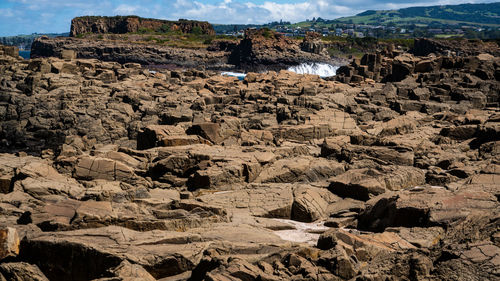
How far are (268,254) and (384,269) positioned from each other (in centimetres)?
266

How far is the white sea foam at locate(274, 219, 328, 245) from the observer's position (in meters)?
12.7

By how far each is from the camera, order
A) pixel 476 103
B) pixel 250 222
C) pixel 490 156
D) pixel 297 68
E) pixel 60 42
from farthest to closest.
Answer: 1. pixel 60 42
2. pixel 297 68
3. pixel 476 103
4. pixel 490 156
5. pixel 250 222

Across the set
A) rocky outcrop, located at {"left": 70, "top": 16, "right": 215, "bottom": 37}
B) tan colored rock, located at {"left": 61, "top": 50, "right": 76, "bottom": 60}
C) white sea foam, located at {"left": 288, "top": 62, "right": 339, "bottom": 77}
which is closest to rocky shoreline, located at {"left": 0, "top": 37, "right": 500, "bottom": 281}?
tan colored rock, located at {"left": 61, "top": 50, "right": 76, "bottom": 60}

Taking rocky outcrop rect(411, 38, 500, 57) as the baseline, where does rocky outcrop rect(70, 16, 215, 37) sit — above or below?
above

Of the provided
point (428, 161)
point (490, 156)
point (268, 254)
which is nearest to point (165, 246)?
point (268, 254)

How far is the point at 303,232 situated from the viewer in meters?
13.4

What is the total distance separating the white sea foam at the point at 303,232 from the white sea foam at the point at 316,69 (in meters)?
96.0

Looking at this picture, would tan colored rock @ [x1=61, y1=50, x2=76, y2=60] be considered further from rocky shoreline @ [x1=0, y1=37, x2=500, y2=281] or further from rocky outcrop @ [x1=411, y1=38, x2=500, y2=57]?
rocky outcrop @ [x1=411, y1=38, x2=500, y2=57]

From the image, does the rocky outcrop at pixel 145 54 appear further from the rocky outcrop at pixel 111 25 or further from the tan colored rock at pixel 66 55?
the tan colored rock at pixel 66 55

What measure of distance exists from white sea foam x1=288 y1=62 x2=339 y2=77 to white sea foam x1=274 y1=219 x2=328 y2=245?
96.0 m

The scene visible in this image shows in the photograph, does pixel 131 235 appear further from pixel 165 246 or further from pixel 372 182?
pixel 372 182

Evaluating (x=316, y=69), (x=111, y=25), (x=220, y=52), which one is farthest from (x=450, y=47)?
(x=111, y=25)

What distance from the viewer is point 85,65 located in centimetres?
4719

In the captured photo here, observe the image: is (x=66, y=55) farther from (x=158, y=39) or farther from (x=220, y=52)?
(x=158, y=39)
